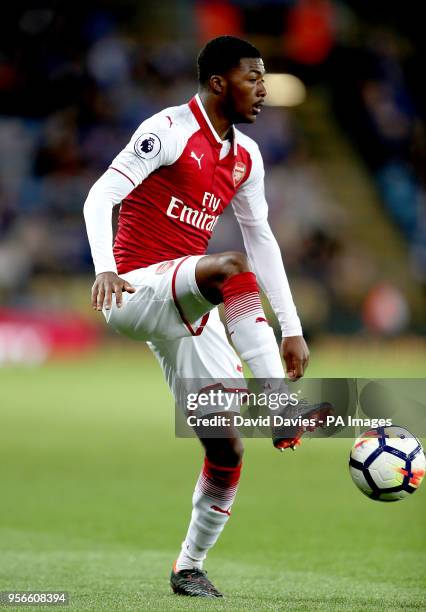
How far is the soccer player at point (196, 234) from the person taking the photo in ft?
16.4

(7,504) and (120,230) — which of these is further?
(7,504)

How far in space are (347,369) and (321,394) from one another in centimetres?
1272

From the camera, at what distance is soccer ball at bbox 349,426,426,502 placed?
4922 millimetres

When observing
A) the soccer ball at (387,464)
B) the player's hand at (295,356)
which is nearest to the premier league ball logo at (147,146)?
the player's hand at (295,356)

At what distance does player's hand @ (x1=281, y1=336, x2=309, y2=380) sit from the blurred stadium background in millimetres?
3775

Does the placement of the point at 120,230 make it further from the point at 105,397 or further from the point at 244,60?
the point at 105,397

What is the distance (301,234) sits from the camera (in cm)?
2147

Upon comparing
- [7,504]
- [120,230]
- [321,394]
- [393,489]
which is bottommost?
[7,504]

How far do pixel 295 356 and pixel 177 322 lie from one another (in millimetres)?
563

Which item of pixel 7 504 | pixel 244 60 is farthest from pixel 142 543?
pixel 244 60

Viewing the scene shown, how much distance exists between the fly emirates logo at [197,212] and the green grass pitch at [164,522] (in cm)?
174

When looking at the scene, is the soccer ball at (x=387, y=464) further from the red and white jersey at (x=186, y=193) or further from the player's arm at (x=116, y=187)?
the player's arm at (x=116, y=187)

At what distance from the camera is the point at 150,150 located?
5.03 meters

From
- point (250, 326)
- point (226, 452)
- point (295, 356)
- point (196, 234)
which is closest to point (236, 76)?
point (196, 234)
